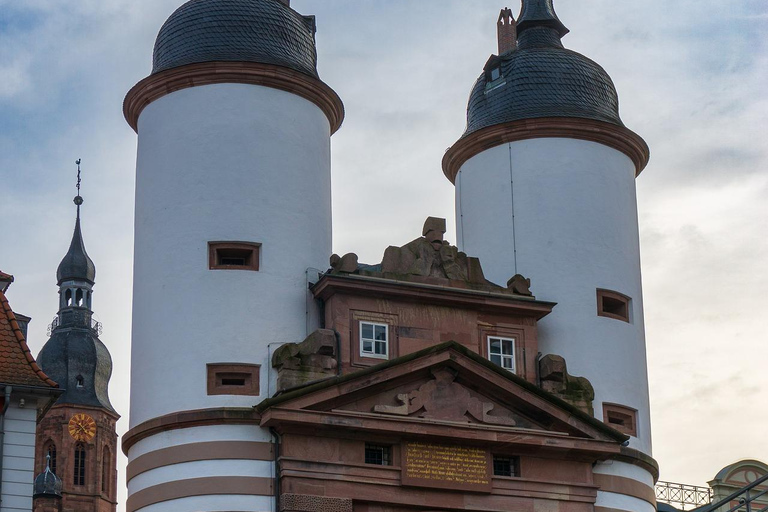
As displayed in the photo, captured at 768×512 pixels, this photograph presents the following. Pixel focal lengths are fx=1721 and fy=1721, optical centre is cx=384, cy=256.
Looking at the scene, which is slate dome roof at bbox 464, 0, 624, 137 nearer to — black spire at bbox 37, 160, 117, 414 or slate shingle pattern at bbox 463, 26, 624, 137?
slate shingle pattern at bbox 463, 26, 624, 137

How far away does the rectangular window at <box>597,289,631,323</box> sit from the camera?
4212 centimetres

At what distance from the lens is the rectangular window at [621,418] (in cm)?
4106

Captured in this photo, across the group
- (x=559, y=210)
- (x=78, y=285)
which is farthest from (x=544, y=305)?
(x=78, y=285)

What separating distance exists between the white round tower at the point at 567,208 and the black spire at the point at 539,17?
112 cm

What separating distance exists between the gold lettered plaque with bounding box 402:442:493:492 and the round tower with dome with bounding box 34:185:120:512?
62608 millimetres

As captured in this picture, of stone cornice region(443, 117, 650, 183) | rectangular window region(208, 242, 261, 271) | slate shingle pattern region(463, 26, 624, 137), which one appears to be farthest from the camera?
slate shingle pattern region(463, 26, 624, 137)

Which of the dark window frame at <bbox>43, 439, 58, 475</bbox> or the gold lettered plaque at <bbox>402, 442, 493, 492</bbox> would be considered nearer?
the gold lettered plaque at <bbox>402, 442, 493, 492</bbox>

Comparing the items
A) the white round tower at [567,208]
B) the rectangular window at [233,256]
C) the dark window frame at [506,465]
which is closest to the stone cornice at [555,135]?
the white round tower at [567,208]

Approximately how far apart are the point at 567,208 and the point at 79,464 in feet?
220

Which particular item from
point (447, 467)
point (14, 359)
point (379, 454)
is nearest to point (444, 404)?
point (447, 467)

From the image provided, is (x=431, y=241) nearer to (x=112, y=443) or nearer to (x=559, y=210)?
(x=559, y=210)

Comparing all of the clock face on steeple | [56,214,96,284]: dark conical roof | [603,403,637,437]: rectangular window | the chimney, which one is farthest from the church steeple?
[603,403,637,437]: rectangular window

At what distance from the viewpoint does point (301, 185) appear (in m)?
40.1

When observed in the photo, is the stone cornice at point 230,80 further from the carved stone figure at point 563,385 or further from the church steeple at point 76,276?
the church steeple at point 76,276
